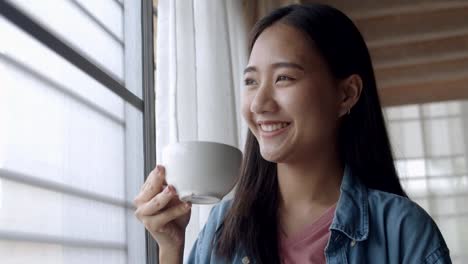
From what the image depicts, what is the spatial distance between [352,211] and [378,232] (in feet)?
0.20

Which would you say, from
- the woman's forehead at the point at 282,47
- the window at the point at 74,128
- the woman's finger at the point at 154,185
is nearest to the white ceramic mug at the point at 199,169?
the woman's finger at the point at 154,185

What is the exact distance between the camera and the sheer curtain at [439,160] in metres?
4.45

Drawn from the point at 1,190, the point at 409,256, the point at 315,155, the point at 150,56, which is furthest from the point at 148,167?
the point at 409,256

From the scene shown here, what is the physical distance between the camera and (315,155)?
4.09 feet

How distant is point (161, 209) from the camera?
1.14 metres

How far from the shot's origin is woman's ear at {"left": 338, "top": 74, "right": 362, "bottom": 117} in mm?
1300

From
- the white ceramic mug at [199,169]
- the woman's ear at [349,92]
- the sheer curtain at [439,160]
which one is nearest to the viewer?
the white ceramic mug at [199,169]

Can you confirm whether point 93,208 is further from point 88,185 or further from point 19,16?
point 19,16

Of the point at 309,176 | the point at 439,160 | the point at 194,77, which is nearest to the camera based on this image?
the point at 309,176

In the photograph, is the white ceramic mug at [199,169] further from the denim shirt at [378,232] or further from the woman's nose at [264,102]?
the denim shirt at [378,232]

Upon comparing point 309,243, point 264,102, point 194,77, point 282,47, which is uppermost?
point 194,77

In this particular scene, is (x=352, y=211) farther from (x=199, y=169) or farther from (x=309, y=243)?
(x=199, y=169)

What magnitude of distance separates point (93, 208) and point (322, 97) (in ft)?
2.71

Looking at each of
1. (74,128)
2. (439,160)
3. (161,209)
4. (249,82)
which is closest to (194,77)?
(74,128)
